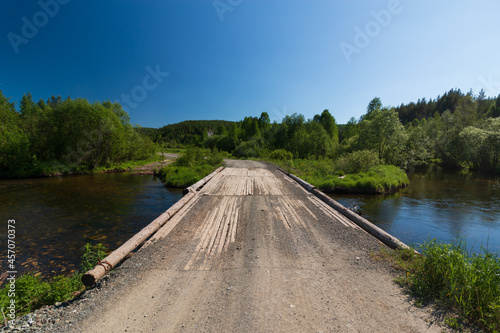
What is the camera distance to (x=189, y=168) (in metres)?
20.1

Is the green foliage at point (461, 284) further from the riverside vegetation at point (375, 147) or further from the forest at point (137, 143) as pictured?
the forest at point (137, 143)

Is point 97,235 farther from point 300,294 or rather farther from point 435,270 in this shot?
point 435,270

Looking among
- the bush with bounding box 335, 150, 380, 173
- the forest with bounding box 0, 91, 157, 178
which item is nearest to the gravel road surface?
the bush with bounding box 335, 150, 380, 173

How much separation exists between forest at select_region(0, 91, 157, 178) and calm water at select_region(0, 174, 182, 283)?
797cm

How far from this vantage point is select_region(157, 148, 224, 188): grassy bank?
16.6m

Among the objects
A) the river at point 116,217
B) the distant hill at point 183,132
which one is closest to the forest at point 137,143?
the river at point 116,217

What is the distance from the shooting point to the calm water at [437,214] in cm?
769

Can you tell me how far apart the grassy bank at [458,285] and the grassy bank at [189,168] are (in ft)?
47.5

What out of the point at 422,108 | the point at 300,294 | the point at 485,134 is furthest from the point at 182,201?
the point at 422,108

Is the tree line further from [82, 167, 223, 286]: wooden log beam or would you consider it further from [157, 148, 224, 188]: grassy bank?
[82, 167, 223, 286]: wooden log beam

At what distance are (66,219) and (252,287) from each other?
9244 millimetres

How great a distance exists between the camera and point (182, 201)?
7.38 meters

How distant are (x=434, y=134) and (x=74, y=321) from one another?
53.3 metres
